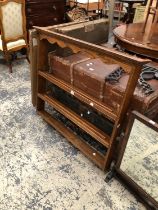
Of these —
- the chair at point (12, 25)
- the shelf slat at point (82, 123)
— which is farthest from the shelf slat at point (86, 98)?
the chair at point (12, 25)

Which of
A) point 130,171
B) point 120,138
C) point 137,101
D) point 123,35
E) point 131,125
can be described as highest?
point 123,35

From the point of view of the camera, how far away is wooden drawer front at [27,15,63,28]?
11.5 feet

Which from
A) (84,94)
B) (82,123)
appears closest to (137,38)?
(84,94)

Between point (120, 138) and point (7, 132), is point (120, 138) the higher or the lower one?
the higher one

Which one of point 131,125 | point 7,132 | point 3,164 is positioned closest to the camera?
point 131,125

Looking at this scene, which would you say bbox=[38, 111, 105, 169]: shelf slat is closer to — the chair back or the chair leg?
the chair leg

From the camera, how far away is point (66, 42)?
61.3 inches

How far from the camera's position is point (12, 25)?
284 centimetres

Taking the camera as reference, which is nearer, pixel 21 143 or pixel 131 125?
pixel 131 125

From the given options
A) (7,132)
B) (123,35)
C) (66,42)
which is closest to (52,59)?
(66,42)

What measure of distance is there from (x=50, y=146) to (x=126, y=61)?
3.56ft

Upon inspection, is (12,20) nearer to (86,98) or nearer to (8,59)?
(8,59)

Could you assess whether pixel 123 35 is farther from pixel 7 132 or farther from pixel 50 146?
pixel 7 132

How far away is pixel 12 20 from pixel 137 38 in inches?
69.1
